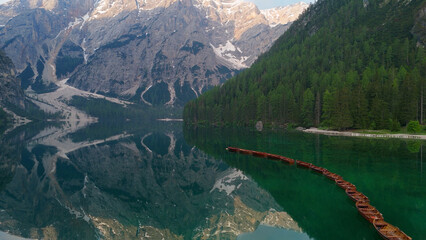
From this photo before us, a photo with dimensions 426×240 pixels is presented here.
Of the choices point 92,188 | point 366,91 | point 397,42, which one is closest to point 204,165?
point 92,188

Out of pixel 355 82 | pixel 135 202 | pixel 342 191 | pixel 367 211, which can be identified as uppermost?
pixel 355 82

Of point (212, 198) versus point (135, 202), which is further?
point (212, 198)

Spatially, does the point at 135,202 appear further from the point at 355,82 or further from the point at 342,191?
the point at 355,82

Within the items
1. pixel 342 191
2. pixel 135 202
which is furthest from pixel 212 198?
pixel 342 191

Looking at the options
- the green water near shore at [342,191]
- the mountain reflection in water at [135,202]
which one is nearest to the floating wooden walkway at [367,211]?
the green water near shore at [342,191]

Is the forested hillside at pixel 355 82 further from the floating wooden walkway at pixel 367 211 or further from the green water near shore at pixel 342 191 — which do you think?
the floating wooden walkway at pixel 367 211

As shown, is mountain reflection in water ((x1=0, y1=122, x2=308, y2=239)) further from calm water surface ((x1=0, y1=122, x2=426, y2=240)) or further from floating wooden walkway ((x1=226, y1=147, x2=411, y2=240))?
floating wooden walkway ((x1=226, y1=147, x2=411, y2=240))

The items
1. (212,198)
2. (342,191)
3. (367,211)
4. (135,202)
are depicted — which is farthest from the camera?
(212,198)

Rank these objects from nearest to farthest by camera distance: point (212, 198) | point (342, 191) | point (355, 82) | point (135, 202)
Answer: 1. point (342, 191)
2. point (135, 202)
3. point (212, 198)
4. point (355, 82)
